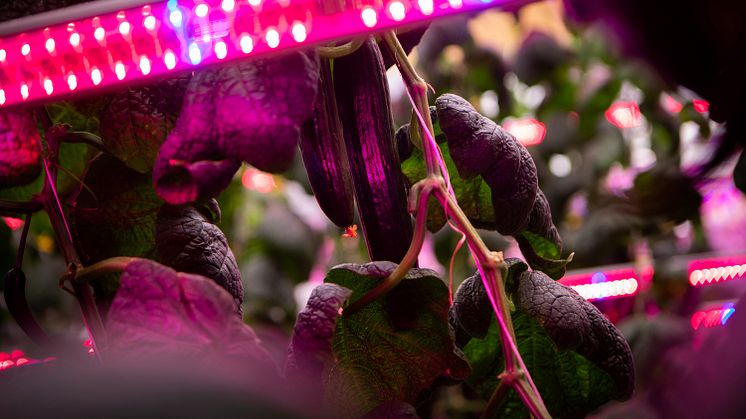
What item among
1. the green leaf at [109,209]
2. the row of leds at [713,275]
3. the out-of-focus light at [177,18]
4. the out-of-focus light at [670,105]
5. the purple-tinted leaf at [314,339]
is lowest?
the row of leds at [713,275]

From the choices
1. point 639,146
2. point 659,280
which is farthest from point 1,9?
point 639,146

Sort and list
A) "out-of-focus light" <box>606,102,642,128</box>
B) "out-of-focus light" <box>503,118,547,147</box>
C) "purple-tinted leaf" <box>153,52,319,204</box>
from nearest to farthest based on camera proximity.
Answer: "purple-tinted leaf" <box>153,52,319,204</box>
"out-of-focus light" <box>503,118,547,147</box>
"out-of-focus light" <box>606,102,642,128</box>

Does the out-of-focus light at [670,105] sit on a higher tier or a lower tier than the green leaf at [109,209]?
lower

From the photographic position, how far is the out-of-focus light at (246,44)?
1.23 ft

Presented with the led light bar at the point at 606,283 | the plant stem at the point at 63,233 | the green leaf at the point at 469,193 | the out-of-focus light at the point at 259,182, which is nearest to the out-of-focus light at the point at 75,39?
the plant stem at the point at 63,233

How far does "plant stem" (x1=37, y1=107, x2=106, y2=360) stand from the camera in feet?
1.55

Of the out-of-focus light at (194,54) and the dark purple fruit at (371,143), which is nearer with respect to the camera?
the out-of-focus light at (194,54)

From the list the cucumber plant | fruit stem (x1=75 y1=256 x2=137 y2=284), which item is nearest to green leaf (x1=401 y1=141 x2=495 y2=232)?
the cucumber plant

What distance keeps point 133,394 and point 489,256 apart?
224 millimetres

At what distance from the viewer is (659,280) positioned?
2.10m

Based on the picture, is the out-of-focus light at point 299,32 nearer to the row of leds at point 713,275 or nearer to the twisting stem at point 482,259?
the twisting stem at point 482,259

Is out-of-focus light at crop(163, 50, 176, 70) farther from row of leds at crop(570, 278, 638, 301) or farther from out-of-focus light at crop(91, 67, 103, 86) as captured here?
row of leds at crop(570, 278, 638, 301)

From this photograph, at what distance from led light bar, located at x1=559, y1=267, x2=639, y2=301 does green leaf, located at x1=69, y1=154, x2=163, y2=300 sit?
1268mm

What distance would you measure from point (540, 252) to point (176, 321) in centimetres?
29
